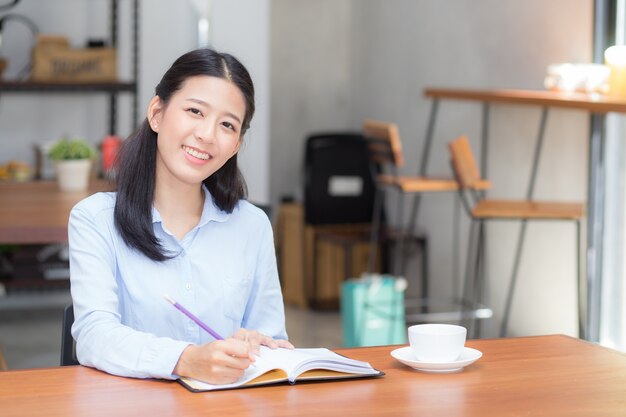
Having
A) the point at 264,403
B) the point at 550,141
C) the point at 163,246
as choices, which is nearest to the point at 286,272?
the point at 550,141

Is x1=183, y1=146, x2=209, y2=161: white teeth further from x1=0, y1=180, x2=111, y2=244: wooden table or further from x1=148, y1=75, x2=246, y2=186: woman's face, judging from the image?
x1=0, y1=180, x2=111, y2=244: wooden table

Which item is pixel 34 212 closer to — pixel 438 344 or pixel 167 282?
pixel 167 282

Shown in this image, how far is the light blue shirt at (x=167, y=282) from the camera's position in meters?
1.78

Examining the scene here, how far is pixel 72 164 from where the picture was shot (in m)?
4.26

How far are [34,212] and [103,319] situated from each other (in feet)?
5.96

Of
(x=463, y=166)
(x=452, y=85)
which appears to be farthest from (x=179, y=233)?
(x=452, y=85)

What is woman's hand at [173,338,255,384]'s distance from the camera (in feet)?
5.08

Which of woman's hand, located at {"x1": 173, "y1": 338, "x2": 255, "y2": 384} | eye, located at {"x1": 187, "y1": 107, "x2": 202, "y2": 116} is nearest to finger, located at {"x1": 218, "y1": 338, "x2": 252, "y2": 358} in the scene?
woman's hand, located at {"x1": 173, "y1": 338, "x2": 255, "y2": 384}

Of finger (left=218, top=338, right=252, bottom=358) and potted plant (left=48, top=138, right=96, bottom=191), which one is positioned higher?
finger (left=218, top=338, right=252, bottom=358)

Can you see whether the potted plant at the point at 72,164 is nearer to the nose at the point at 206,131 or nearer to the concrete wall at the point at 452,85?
the concrete wall at the point at 452,85

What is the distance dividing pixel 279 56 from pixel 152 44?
1.33m

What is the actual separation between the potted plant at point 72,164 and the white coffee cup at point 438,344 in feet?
9.26

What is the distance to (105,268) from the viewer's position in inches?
73.4

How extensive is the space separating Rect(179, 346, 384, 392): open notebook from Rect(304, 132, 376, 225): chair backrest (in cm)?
451
